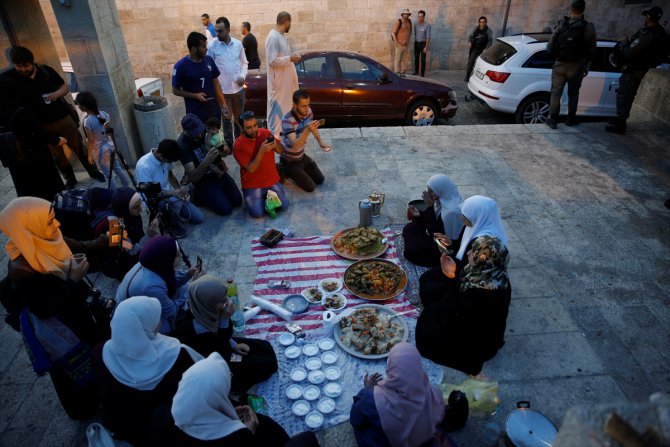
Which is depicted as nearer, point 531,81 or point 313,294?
point 313,294

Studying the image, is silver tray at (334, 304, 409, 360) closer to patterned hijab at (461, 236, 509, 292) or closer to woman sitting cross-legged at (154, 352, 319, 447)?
patterned hijab at (461, 236, 509, 292)

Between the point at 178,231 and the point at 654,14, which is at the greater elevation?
the point at 654,14

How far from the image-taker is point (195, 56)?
6969 mm

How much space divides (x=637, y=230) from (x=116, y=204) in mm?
6724

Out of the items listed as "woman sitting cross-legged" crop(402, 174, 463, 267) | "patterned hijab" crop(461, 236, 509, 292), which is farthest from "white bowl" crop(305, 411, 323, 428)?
"woman sitting cross-legged" crop(402, 174, 463, 267)

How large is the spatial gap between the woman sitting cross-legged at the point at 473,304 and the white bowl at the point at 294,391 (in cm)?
121

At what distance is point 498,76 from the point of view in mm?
9141

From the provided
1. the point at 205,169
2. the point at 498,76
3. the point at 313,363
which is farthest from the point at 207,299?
the point at 498,76

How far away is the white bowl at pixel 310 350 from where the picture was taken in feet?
13.5

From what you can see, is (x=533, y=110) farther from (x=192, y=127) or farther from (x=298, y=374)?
(x=298, y=374)

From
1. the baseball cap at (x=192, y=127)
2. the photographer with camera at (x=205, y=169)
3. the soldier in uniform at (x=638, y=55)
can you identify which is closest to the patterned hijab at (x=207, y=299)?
the photographer with camera at (x=205, y=169)

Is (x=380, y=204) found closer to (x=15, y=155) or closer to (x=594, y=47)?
(x=15, y=155)

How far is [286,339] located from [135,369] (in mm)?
1620

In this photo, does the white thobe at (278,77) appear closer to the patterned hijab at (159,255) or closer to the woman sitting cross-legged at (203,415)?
the patterned hijab at (159,255)
